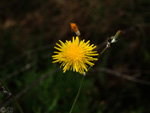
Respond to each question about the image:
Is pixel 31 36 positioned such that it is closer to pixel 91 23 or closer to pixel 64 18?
pixel 64 18

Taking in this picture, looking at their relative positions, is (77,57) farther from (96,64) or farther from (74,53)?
(96,64)

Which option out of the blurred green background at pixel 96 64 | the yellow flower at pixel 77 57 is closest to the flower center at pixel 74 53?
the yellow flower at pixel 77 57

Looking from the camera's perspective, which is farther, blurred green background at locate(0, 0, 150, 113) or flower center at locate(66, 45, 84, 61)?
blurred green background at locate(0, 0, 150, 113)

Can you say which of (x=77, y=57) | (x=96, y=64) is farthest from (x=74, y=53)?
(x=96, y=64)

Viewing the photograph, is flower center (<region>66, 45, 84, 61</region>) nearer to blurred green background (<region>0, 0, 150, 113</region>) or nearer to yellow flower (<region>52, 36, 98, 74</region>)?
yellow flower (<region>52, 36, 98, 74</region>)

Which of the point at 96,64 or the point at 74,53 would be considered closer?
the point at 74,53

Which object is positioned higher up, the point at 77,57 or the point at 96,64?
the point at 96,64

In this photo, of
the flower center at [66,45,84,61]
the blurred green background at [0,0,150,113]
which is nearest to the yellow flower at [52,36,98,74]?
the flower center at [66,45,84,61]

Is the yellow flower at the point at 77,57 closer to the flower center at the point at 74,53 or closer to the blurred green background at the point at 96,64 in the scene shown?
the flower center at the point at 74,53
